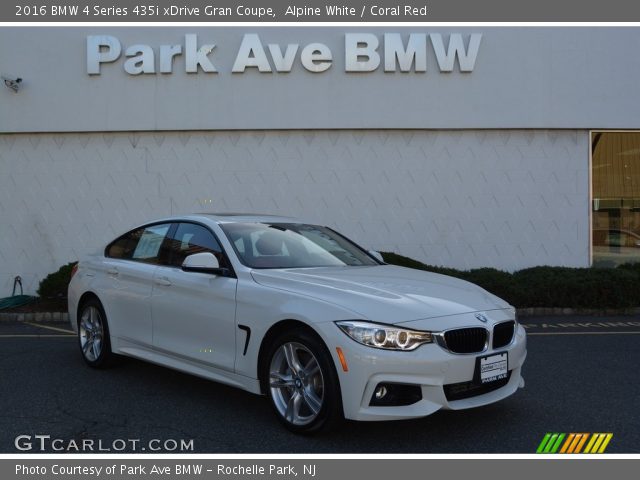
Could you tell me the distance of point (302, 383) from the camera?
177 inches

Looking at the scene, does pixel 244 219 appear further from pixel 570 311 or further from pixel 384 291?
pixel 570 311

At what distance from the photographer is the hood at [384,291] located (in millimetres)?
4309

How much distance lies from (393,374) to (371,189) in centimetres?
902

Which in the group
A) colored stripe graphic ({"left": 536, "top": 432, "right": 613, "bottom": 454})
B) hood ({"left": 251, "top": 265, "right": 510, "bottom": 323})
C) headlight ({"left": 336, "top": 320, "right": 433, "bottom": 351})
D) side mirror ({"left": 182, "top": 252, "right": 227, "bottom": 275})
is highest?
side mirror ({"left": 182, "top": 252, "right": 227, "bottom": 275})

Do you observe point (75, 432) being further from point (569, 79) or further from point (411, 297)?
point (569, 79)

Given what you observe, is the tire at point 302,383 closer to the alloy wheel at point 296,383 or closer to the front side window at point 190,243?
the alloy wheel at point 296,383

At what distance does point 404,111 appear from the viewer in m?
12.8

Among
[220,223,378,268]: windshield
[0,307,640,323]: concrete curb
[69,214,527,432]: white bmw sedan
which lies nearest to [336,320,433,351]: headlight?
[69,214,527,432]: white bmw sedan

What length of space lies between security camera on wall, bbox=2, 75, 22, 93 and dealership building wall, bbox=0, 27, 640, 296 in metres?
0.18

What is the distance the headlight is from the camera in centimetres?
415

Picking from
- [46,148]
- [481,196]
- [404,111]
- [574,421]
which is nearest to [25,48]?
[46,148]

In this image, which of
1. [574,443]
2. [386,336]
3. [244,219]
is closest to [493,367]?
[574,443]

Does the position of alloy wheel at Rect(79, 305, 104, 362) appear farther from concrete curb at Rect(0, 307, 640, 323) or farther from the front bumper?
concrete curb at Rect(0, 307, 640, 323)

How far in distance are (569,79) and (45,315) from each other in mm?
10553
